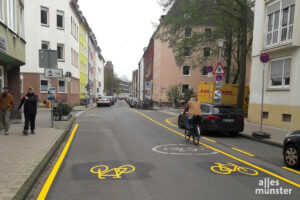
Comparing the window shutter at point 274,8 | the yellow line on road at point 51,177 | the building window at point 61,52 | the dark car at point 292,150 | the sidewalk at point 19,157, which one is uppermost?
the window shutter at point 274,8

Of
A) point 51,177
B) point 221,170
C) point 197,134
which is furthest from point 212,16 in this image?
point 51,177

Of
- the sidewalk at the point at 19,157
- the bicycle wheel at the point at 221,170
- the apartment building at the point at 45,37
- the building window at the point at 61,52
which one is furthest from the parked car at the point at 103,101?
the bicycle wheel at the point at 221,170

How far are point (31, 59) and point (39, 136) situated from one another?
859 inches

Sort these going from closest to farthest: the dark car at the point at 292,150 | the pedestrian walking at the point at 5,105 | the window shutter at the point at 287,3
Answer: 1. the dark car at the point at 292,150
2. the pedestrian walking at the point at 5,105
3. the window shutter at the point at 287,3

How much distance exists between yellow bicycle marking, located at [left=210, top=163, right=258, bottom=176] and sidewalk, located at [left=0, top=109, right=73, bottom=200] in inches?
156

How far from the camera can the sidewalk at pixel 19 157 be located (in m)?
4.13

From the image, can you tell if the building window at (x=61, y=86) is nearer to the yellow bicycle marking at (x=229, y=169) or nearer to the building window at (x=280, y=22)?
the building window at (x=280, y=22)

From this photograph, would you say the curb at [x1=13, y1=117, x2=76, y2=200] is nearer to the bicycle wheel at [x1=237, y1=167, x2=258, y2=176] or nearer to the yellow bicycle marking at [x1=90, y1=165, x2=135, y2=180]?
the yellow bicycle marking at [x1=90, y1=165, x2=135, y2=180]

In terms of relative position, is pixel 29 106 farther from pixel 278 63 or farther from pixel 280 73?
pixel 278 63

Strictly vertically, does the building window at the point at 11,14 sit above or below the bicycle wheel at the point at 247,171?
above

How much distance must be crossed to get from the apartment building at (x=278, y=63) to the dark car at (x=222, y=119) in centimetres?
384

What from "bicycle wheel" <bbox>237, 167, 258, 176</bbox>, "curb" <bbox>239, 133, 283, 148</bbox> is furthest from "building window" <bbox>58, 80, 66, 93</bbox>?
"bicycle wheel" <bbox>237, 167, 258, 176</bbox>

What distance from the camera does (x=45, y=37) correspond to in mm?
28312

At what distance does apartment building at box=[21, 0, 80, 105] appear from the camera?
27453mm
